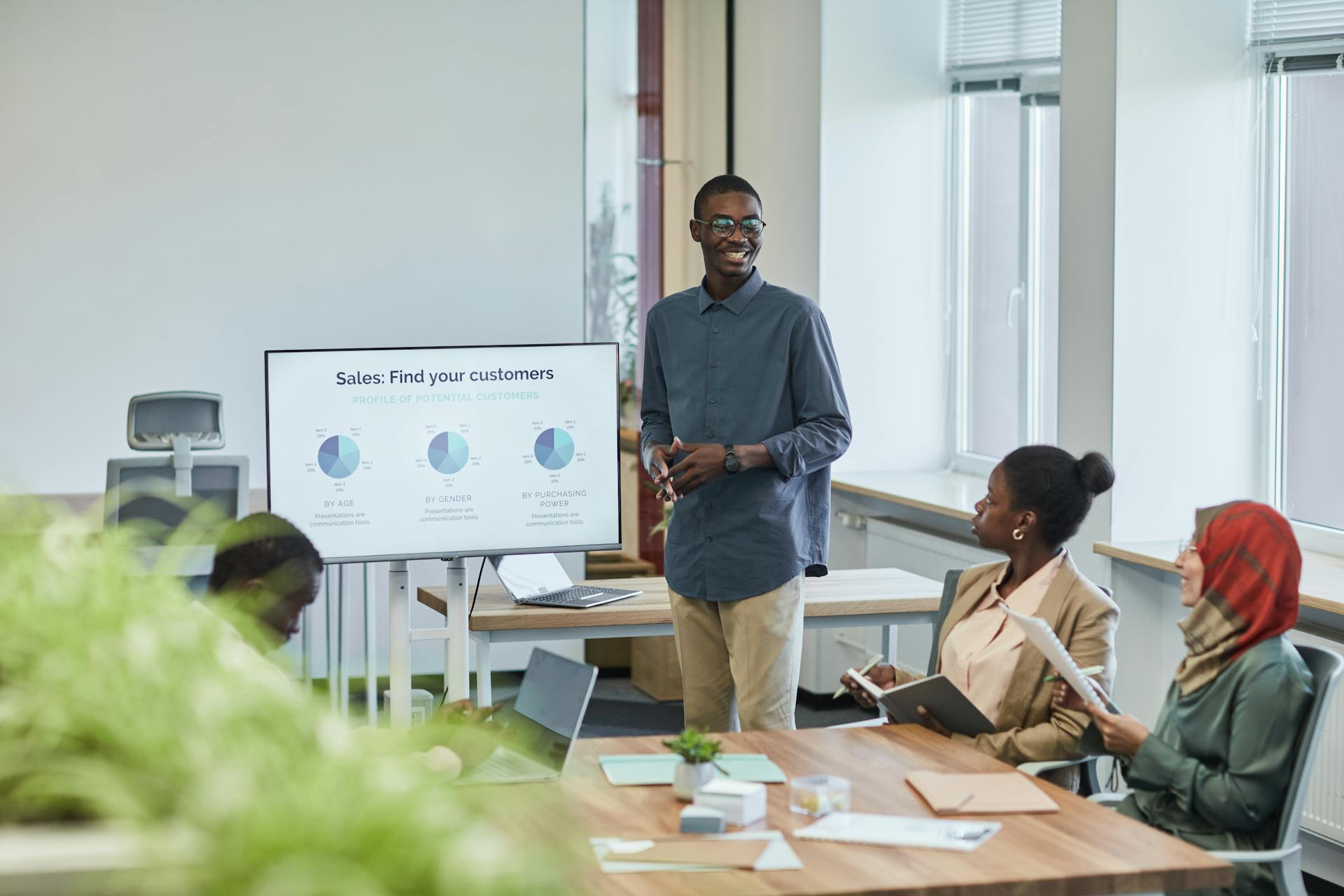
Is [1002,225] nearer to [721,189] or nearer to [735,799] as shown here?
[721,189]

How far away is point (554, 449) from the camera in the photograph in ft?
11.4

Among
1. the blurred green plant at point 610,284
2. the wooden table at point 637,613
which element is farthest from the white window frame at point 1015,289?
the blurred green plant at point 610,284

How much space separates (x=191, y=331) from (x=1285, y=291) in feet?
12.9

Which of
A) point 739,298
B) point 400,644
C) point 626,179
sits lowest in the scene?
point 400,644

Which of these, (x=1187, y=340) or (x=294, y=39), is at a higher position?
(x=294, y=39)

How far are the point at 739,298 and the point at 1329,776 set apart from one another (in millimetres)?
1902

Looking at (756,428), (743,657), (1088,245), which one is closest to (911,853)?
(743,657)

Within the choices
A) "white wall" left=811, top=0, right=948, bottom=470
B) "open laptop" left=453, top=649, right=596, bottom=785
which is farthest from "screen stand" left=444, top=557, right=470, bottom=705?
"white wall" left=811, top=0, right=948, bottom=470

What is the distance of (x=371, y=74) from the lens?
Result: 18.3 ft

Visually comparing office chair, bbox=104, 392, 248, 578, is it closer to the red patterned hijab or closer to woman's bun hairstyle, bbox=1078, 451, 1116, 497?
woman's bun hairstyle, bbox=1078, 451, 1116, 497

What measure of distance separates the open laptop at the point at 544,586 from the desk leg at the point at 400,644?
330mm

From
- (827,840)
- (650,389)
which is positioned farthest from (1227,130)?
(827,840)

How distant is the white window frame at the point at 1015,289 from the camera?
5.09 meters

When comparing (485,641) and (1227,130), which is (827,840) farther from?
(1227,130)
